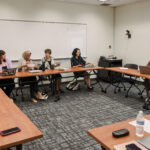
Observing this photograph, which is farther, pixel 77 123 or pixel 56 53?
pixel 56 53

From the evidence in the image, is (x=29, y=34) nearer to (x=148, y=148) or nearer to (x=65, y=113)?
(x=65, y=113)

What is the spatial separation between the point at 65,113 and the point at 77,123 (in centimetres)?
53

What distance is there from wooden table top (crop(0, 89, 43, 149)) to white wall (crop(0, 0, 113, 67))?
387cm

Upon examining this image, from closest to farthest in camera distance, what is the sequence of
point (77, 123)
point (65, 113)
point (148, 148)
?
point (148, 148) → point (77, 123) → point (65, 113)

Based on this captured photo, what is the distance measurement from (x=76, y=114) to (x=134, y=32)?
3.94 metres

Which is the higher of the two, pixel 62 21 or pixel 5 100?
pixel 62 21

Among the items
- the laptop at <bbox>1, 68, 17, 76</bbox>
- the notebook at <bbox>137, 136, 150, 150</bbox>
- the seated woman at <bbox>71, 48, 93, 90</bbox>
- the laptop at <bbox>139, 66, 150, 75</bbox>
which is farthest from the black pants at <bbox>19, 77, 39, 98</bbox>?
the notebook at <bbox>137, 136, 150, 150</bbox>

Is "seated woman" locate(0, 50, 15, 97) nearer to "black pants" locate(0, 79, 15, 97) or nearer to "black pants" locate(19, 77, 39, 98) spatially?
"black pants" locate(0, 79, 15, 97)

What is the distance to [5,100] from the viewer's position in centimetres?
237

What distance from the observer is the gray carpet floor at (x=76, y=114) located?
264 centimetres

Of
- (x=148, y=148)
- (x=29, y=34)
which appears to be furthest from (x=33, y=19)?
(x=148, y=148)

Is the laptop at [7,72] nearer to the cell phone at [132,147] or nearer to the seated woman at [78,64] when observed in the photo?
the seated woman at [78,64]

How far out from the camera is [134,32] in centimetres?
624

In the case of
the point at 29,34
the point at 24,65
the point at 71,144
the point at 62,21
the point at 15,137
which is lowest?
the point at 71,144
